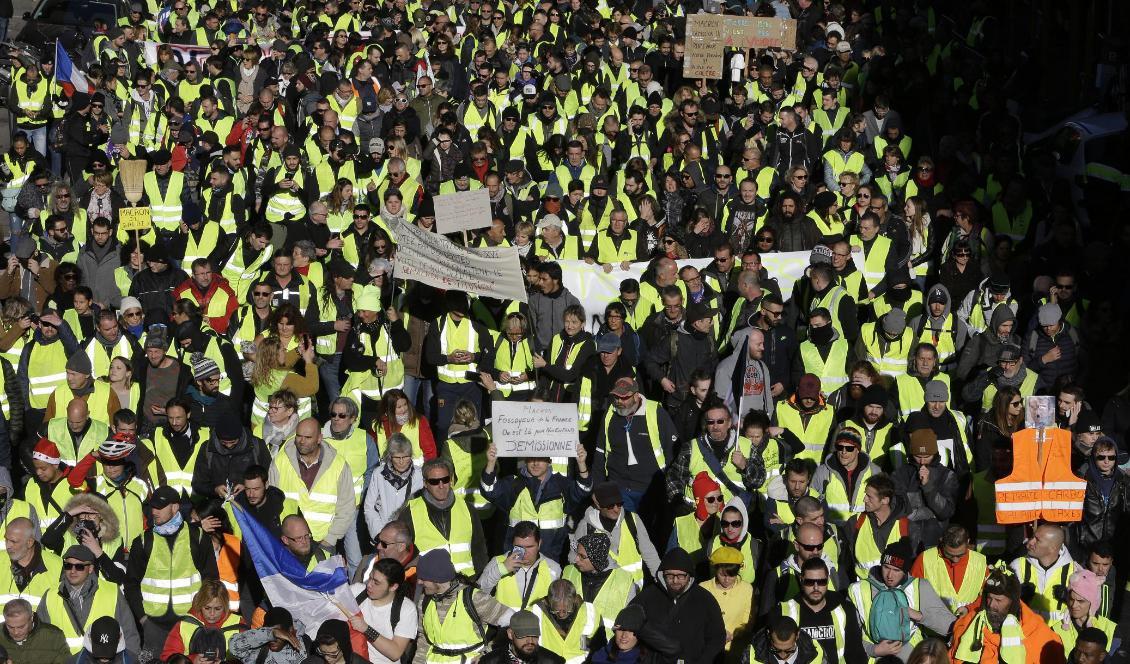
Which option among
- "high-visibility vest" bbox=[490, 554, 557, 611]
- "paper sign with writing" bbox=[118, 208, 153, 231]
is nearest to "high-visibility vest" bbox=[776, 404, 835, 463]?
→ "high-visibility vest" bbox=[490, 554, 557, 611]

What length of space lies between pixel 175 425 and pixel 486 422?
2639mm

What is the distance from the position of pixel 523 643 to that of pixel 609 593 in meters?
0.92

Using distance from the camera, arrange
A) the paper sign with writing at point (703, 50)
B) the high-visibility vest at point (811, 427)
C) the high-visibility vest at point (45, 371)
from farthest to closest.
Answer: the paper sign with writing at point (703, 50) → the high-visibility vest at point (45, 371) → the high-visibility vest at point (811, 427)

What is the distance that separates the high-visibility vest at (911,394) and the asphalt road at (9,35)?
11477 mm

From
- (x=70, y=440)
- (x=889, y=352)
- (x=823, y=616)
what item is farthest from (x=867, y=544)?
(x=70, y=440)

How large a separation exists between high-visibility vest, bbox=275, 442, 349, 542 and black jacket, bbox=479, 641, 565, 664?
7.80 feet

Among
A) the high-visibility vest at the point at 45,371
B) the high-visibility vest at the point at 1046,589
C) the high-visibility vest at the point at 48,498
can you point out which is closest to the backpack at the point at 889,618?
the high-visibility vest at the point at 1046,589

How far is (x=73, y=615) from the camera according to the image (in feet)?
40.3

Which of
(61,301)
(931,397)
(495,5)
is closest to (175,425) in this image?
(61,301)

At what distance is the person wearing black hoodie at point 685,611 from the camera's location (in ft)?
38.8

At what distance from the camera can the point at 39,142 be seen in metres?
23.4

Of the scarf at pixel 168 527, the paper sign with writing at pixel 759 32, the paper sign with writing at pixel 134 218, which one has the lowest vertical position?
the scarf at pixel 168 527

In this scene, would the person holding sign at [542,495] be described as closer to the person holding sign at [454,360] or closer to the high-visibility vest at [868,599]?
the person holding sign at [454,360]

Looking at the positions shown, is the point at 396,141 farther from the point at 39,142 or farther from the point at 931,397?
the point at 931,397
